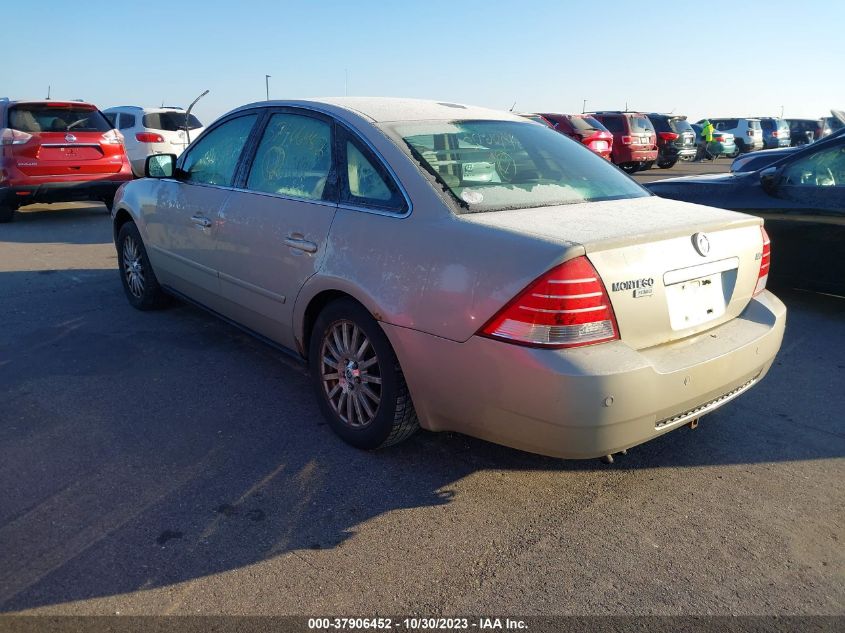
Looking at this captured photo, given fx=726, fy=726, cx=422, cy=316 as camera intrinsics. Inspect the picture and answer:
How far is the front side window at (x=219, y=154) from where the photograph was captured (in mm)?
4375

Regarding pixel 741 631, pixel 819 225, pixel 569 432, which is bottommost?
pixel 741 631

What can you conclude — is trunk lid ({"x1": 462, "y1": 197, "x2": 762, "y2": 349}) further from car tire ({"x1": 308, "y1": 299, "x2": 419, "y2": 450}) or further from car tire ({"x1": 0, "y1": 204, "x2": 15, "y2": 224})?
car tire ({"x1": 0, "y1": 204, "x2": 15, "y2": 224})

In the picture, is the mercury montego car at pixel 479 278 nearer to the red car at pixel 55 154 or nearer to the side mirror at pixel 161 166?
the side mirror at pixel 161 166

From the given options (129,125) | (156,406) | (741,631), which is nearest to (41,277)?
(156,406)

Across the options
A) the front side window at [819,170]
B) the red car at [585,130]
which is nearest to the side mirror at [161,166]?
the front side window at [819,170]

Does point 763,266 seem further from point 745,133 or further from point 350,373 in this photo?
point 745,133

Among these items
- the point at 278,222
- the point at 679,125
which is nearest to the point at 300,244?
the point at 278,222

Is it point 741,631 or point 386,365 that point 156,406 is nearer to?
point 386,365

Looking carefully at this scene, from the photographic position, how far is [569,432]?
104 inches

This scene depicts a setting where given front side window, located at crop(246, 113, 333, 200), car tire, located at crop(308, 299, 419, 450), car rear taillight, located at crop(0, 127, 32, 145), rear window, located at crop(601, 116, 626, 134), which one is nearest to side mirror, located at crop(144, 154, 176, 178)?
front side window, located at crop(246, 113, 333, 200)

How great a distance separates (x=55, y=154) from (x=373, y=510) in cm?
949

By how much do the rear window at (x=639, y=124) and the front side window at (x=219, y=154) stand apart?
17120mm

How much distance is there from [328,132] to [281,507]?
6.12 feet

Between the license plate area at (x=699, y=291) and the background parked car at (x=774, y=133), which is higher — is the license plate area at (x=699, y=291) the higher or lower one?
the lower one
